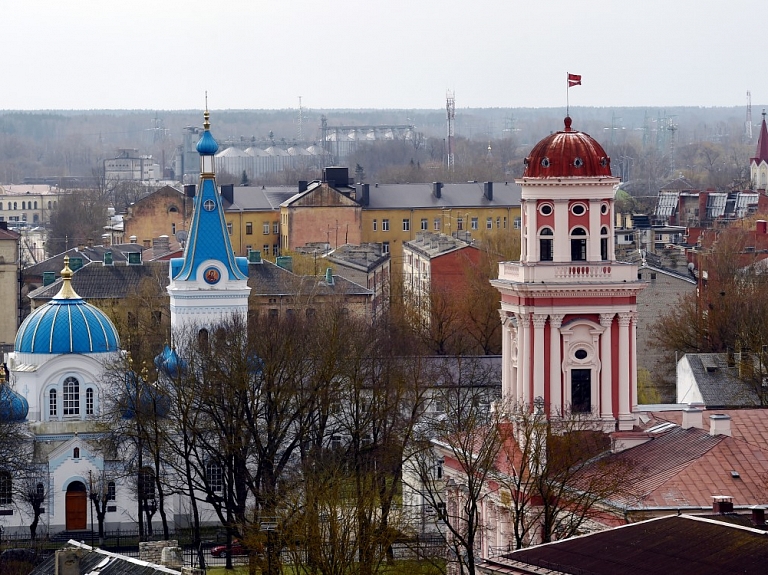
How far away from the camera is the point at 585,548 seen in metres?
39.2

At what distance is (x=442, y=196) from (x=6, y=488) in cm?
7866

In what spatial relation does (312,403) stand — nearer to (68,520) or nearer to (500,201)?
(68,520)

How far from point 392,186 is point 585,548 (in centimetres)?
10617

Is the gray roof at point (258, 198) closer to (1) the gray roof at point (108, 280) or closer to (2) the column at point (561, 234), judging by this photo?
(1) the gray roof at point (108, 280)

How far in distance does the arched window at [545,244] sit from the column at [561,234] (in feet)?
0.49

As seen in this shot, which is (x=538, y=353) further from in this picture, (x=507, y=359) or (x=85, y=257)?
(x=85, y=257)

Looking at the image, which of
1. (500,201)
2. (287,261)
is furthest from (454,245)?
(500,201)

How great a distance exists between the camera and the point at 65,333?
69.7 m

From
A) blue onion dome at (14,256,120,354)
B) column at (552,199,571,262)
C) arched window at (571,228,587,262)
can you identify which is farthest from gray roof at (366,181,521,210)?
column at (552,199,571,262)

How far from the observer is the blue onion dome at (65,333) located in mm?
69562

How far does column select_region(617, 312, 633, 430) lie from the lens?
5453cm

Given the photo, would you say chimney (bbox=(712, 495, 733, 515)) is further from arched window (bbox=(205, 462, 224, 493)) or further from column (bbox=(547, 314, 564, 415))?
arched window (bbox=(205, 462, 224, 493))

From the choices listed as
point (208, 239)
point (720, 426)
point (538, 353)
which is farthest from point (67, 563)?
point (208, 239)

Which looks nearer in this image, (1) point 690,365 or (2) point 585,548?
(2) point 585,548
